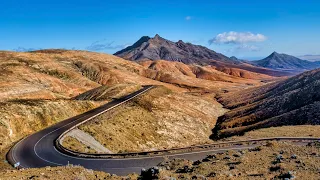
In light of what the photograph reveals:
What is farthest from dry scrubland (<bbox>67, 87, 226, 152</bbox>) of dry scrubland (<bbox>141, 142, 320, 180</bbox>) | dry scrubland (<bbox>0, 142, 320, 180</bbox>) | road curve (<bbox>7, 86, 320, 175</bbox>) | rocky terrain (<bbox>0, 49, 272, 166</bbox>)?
dry scrubland (<bbox>141, 142, 320, 180</bbox>)

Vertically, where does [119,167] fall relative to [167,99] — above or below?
below

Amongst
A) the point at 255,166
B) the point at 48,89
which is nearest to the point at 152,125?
the point at 255,166

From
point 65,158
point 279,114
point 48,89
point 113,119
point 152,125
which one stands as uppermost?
point 48,89

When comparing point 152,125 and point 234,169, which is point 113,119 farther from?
point 234,169

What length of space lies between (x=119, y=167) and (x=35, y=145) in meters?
17.1

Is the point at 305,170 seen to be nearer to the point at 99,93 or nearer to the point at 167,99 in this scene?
the point at 167,99

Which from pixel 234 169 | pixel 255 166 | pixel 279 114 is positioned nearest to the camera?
pixel 234 169

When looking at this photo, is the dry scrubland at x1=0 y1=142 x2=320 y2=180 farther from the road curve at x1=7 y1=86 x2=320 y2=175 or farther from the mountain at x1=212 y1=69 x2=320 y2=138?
the mountain at x1=212 y1=69 x2=320 y2=138

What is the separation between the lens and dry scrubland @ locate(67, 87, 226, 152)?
48138 mm

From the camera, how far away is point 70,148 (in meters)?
38.7

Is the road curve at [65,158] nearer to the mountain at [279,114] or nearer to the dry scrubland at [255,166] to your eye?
the dry scrubland at [255,166]

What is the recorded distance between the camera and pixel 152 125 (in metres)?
59.5

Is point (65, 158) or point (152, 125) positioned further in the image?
point (152, 125)

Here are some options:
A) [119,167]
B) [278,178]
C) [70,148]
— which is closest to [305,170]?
[278,178]
